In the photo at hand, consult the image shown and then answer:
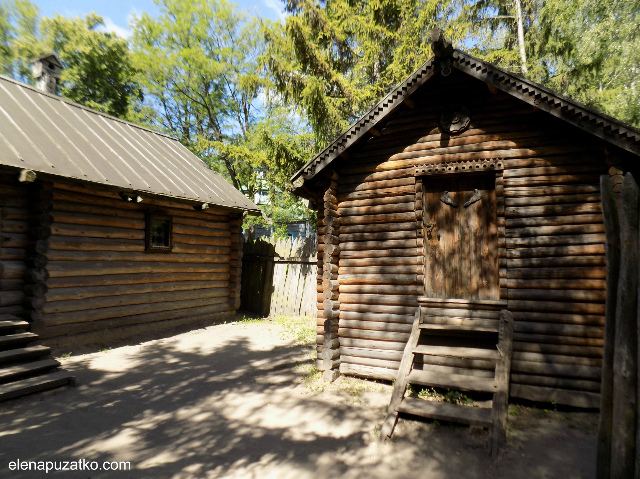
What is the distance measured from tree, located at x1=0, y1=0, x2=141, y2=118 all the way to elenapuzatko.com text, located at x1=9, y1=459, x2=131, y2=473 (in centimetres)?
2410

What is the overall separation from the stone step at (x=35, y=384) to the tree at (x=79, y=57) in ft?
71.6

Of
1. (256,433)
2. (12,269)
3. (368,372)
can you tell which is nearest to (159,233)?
(12,269)

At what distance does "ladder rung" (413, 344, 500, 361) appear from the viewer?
16.8ft

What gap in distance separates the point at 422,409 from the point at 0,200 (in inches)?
325

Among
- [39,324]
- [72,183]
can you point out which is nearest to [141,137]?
[72,183]

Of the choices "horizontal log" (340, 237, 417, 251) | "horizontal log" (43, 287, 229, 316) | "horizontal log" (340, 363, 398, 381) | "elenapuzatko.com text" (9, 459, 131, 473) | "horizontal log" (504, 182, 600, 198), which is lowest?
"elenapuzatko.com text" (9, 459, 131, 473)

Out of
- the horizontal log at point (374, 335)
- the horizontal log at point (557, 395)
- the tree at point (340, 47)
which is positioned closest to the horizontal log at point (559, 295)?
the horizontal log at point (557, 395)

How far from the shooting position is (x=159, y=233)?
33.0ft

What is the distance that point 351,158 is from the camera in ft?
22.7

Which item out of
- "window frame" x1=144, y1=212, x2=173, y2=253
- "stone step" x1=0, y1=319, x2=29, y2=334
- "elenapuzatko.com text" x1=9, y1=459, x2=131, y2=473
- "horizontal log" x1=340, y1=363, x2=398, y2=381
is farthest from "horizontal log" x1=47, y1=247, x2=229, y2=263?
"horizontal log" x1=340, y1=363, x2=398, y2=381

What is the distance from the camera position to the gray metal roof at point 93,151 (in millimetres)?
7180

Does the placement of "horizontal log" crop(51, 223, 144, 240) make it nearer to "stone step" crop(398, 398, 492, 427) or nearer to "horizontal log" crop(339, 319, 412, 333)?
"horizontal log" crop(339, 319, 412, 333)

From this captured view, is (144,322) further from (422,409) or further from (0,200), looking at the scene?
(422,409)

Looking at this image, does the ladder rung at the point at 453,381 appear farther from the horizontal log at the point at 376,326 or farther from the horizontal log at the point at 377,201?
the horizontal log at the point at 377,201
